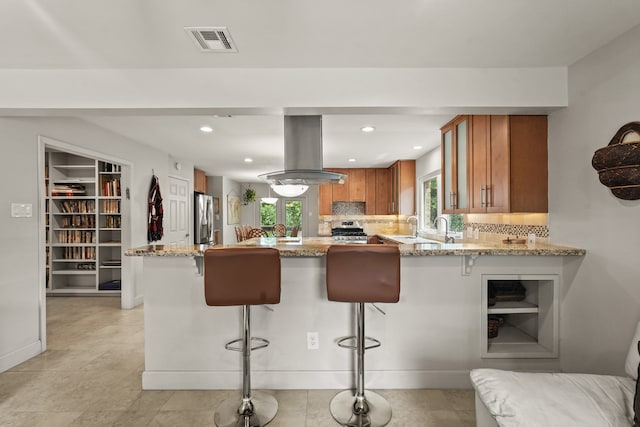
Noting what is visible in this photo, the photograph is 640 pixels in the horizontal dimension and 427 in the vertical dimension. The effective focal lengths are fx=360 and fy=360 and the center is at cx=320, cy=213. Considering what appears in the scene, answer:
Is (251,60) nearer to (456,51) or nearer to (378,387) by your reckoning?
(456,51)

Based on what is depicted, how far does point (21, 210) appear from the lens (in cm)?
308

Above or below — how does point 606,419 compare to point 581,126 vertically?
below

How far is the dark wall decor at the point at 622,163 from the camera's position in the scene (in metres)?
1.93

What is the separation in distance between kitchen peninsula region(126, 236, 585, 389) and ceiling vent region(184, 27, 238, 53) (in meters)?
1.38

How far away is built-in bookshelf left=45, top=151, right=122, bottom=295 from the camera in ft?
18.1

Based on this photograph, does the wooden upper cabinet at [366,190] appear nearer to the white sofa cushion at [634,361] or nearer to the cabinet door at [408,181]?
the cabinet door at [408,181]

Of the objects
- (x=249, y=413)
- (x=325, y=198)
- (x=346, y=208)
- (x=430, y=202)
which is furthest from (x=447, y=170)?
(x=346, y=208)

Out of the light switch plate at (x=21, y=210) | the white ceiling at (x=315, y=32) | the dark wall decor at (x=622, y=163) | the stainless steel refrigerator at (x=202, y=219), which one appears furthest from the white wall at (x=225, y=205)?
the dark wall decor at (x=622, y=163)

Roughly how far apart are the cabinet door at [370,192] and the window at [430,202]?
1.30m

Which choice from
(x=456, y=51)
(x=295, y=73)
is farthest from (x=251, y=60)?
(x=456, y=51)

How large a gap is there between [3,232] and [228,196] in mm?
6453

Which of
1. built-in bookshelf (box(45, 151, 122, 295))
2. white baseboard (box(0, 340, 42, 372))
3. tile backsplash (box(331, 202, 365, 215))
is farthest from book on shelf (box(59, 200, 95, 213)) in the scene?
tile backsplash (box(331, 202, 365, 215))

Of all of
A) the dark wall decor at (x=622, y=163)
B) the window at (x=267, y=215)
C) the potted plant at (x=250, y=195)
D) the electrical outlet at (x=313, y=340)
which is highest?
the potted plant at (x=250, y=195)

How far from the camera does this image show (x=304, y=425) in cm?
215
